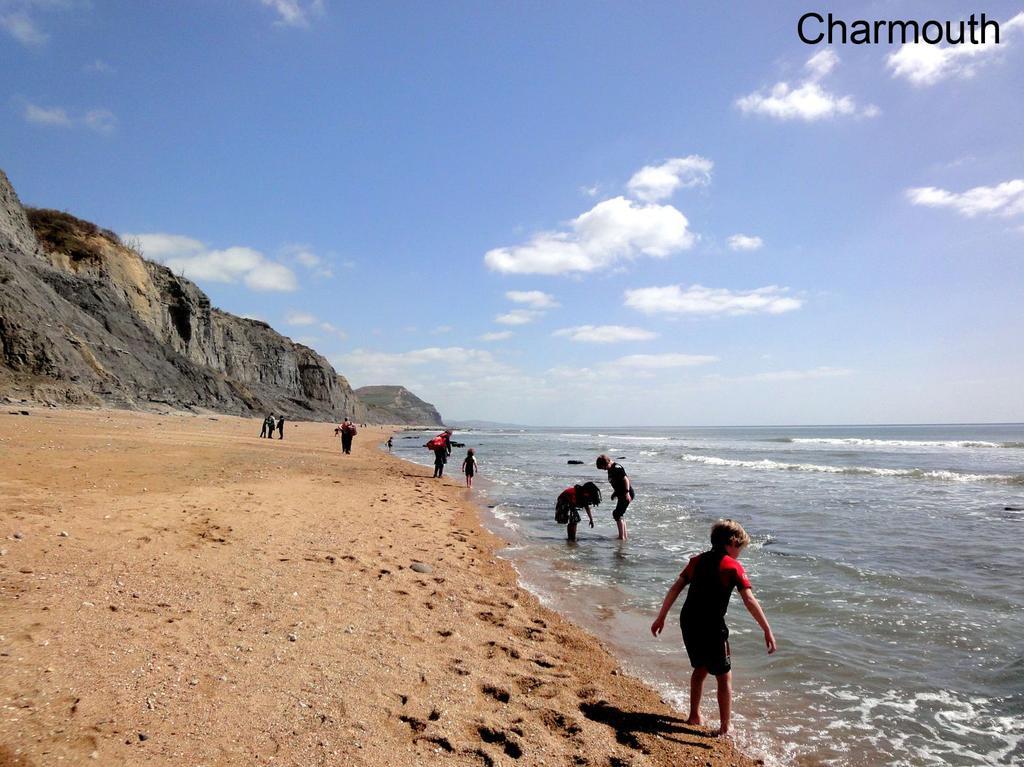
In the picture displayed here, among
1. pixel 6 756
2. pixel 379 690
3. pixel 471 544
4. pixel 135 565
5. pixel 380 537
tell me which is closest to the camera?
pixel 6 756

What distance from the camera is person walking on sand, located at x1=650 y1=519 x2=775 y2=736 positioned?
13.3 ft

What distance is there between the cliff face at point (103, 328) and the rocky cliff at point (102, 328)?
0.07 meters

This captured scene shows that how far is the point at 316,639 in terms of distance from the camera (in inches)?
182

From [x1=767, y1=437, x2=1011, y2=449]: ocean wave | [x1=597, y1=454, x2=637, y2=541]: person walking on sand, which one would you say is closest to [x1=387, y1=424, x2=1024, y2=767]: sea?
[x1=597, y1=454, x2=637, y2=541]: person walking on sand

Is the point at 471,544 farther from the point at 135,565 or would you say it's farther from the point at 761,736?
the point at 761,736

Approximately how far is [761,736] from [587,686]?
1.36 m

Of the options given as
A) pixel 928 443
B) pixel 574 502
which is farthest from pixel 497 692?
pixel 928 443

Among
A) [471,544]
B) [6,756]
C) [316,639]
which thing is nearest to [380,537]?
[471,544]

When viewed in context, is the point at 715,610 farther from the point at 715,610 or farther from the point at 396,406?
the point at 396,406

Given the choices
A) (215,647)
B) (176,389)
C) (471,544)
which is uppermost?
(176,389)

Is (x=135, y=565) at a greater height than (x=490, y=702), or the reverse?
(x=135, y=565)

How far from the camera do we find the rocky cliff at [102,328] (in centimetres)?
2638

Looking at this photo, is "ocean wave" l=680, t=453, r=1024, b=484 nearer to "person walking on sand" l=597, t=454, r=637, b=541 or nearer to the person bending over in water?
"person walking on sand" l=597, t=454, r=637, b=541

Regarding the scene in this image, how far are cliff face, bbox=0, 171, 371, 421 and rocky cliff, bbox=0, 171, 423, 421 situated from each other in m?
0.07
